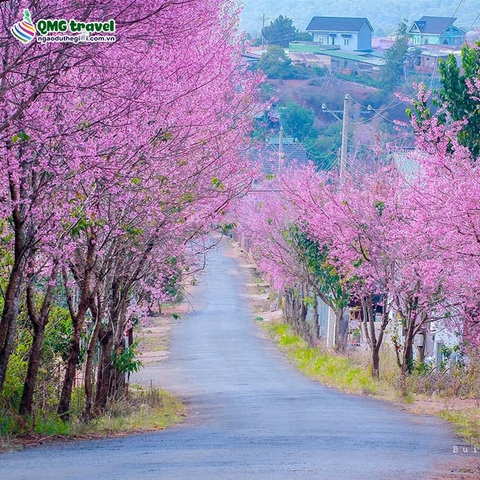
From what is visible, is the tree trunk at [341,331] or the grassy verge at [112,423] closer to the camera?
the grassy verge at [112,423]

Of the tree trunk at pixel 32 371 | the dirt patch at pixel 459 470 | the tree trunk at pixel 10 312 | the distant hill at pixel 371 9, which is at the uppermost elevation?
the distant hill at pixel 371 9

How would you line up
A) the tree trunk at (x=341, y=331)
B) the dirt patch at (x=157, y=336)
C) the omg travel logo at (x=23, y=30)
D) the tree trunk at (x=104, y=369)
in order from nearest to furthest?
1. the omg travel logo at (x=23, y=30)
2. the tree trunk at (x=104, y=369)
3. the tree trunk at (x=341, y=331)
4. the dirt patch at (x=157, y=336)

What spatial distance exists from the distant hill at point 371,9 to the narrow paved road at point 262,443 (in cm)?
9763

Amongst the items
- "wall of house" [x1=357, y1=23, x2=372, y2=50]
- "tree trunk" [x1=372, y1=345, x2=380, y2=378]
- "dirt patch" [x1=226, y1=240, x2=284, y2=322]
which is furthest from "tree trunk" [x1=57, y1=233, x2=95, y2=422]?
"wall of house" [x1=357, y1=23, x2=372, y2=50]

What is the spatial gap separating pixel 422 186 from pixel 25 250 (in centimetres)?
675

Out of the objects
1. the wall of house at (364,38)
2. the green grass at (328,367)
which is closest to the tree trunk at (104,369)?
the green grass at (328,367)

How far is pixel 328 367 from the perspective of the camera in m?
28.6

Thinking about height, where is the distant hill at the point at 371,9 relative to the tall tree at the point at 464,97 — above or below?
above

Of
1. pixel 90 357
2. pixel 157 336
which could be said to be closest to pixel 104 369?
pixel 90 357

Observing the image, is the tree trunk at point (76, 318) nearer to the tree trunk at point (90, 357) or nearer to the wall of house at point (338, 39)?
the tree trunk at point (90, 357)

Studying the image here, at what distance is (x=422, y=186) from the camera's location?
1595 cm

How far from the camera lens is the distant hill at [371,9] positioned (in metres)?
123

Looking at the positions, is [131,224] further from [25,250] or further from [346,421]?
[346,421]

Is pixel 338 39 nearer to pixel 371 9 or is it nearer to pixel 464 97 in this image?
pixel 371 9
